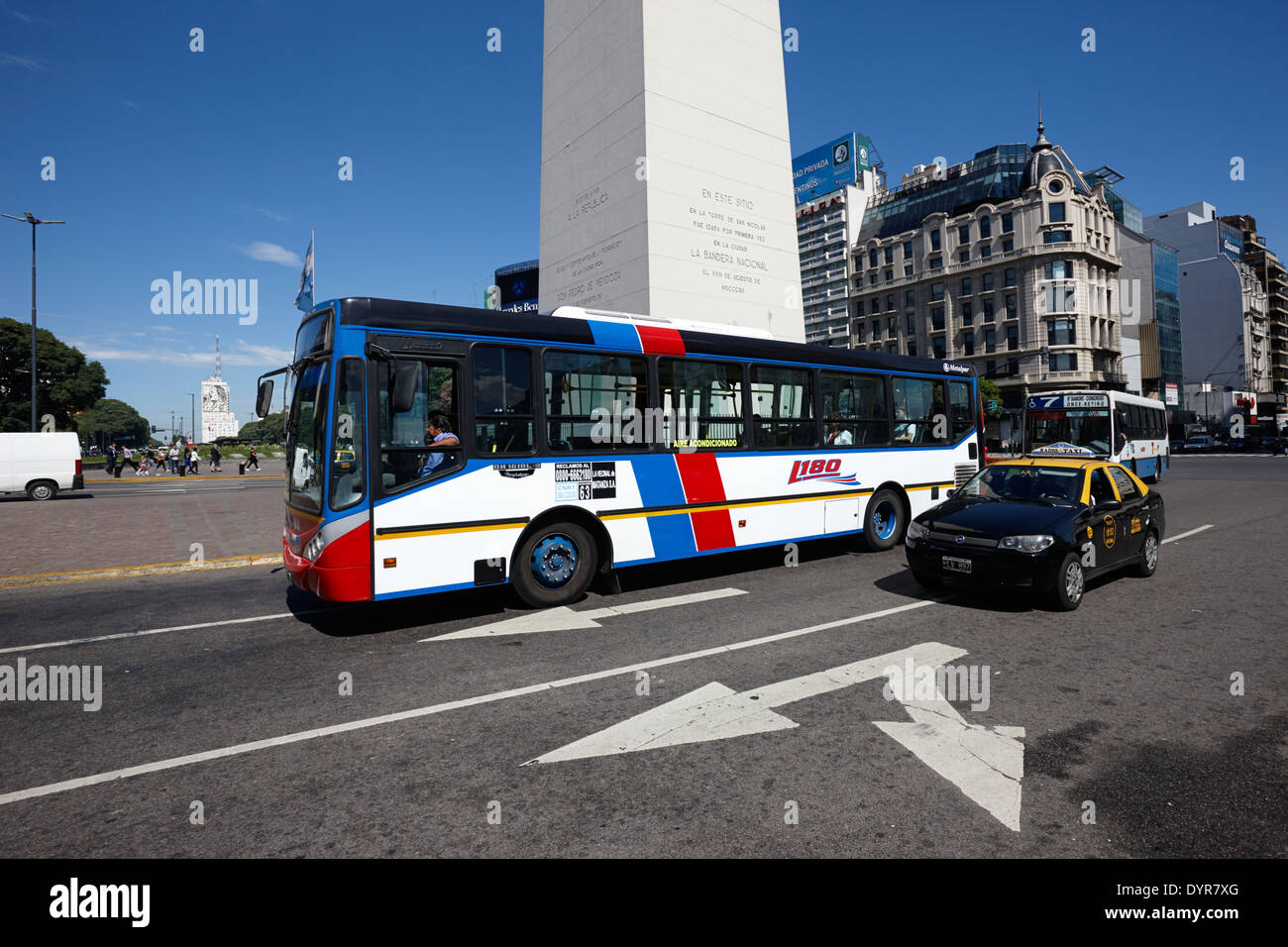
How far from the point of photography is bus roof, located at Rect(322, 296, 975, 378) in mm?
6824

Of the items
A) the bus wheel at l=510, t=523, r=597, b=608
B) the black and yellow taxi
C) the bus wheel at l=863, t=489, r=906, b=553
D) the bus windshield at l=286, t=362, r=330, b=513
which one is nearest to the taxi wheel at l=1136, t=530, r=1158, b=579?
the black and yellow taxi

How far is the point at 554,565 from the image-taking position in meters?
7.77

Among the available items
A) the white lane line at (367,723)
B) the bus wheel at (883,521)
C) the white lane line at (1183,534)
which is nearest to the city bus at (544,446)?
the bus wheel at (883,521)

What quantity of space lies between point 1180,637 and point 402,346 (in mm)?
7414

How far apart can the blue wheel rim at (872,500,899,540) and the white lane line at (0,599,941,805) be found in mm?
5137

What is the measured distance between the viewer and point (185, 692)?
511cm

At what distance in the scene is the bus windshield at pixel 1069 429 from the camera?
24156mm

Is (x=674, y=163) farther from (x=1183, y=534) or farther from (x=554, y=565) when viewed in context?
(x=554, y=565)

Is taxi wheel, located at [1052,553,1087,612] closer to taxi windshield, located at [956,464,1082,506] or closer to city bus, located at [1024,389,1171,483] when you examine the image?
taxi windshield, located at [956,464,1082,506]

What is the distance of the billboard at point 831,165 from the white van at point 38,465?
96.4 metres

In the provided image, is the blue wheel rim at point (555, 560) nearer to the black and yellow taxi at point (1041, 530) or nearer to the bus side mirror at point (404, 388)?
the bus side mirror at point (404, 388)
